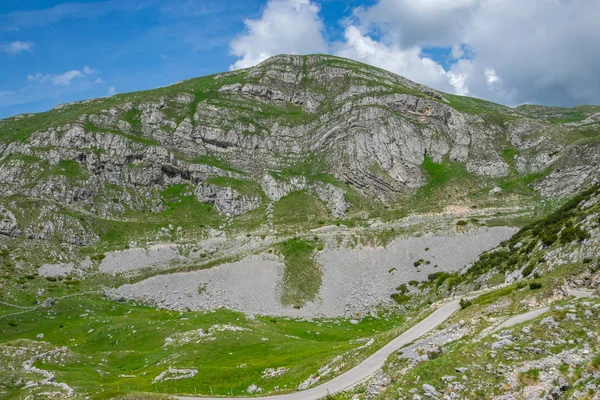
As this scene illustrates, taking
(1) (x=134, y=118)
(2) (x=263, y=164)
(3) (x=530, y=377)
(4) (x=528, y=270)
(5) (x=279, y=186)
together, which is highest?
(1) (x=134, y=118)

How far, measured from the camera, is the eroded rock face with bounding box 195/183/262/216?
504ft

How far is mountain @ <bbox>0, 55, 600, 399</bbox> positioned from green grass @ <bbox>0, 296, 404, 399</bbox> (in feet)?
1.51

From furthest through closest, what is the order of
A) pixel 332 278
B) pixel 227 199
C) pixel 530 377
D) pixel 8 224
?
pixel 227 199 < pixel 8 224 < pixel 332 278 < pixel 530 377

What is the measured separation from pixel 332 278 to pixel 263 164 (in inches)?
3569

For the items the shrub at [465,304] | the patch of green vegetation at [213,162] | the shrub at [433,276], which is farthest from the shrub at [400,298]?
the patch of green vegetation at [213,162]

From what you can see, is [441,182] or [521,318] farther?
[441,182]

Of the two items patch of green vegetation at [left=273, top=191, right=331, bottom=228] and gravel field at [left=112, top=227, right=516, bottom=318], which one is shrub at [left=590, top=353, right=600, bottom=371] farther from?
patch of green vegetation at [left=273, top=191, right=331, bottom=228]

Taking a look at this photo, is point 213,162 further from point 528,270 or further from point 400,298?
point 528,270

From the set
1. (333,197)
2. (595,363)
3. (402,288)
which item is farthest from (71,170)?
(595,363)

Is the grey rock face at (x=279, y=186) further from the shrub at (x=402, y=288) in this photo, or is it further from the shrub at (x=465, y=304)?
the shrub at (x=465, y=304)

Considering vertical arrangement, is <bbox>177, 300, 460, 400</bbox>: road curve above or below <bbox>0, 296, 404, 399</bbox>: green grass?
above

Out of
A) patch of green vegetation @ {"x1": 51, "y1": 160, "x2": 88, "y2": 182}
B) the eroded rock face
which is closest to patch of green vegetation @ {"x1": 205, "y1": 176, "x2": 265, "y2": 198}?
the eroded rock face

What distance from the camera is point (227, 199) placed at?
510 feet

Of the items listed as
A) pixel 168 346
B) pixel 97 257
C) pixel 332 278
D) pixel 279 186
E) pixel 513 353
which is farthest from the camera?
pixel 279 186
